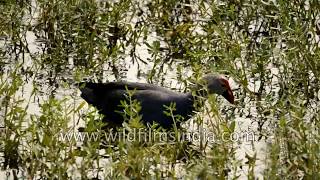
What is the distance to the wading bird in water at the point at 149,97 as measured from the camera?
630 centimetres

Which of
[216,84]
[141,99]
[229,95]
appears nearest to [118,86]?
[141,99]

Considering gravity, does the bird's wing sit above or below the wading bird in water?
above

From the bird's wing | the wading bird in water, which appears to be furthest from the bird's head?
the bird's wing

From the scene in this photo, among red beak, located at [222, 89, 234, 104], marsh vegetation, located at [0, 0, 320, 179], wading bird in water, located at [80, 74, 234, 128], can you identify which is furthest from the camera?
red beak, located at [222, 89, 234, 104]

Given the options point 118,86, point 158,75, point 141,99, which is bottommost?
point 141,99

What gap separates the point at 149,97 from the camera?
6.32 metres

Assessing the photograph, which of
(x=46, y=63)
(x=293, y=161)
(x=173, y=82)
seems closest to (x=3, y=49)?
(x=46, y=63)

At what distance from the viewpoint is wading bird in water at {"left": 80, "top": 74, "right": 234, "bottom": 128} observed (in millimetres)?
6297

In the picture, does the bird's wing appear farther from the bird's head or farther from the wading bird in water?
the bird's head

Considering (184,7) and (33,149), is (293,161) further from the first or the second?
(184,7)

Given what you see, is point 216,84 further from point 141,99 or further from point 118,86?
point 118,86

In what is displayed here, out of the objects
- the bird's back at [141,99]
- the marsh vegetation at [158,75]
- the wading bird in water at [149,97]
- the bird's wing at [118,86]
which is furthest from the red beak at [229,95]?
the bird's wing at [118,86]

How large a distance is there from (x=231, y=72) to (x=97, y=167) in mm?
1660

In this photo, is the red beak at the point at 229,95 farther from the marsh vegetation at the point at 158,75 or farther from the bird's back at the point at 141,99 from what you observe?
the bird's back at the point at 141,99
